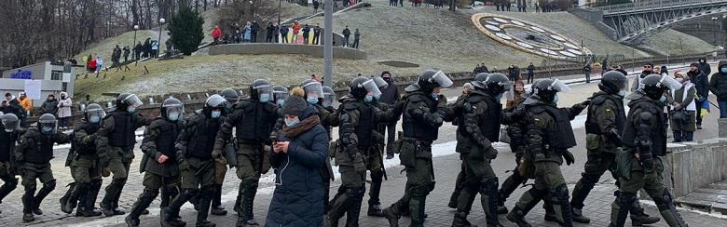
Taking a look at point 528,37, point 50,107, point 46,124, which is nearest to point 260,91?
point 46,124

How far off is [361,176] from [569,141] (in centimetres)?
249

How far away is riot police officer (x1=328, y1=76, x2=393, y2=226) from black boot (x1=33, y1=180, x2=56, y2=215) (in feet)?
14.3

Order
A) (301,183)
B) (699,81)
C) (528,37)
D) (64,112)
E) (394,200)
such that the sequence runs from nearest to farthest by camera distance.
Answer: (301,183), (394,200), (699,81), (64,112), (528,37)

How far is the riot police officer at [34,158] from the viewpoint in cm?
982

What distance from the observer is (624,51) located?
65.9m

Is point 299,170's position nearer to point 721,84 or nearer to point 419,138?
point 419,138

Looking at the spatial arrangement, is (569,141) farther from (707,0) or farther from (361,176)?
(707,0)

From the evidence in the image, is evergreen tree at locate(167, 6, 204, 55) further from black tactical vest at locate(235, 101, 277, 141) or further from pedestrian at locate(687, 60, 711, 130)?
black tactical vest at locate(235, 101, 277, 141)

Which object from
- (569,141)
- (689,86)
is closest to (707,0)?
(689,86)

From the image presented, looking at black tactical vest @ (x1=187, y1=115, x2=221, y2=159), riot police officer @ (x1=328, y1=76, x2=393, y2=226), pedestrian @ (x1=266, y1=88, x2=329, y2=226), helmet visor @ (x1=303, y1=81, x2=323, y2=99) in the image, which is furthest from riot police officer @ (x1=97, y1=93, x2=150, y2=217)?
pedestrian @ (x1=266, y1=88, x2=329, y2=226)

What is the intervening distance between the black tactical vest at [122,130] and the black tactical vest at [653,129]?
686 centimetres

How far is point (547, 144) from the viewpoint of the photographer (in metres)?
8.02

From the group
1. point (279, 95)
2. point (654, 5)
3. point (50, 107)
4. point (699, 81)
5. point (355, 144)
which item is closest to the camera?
point (355, 144)

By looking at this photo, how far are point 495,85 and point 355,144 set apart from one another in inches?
73.8
